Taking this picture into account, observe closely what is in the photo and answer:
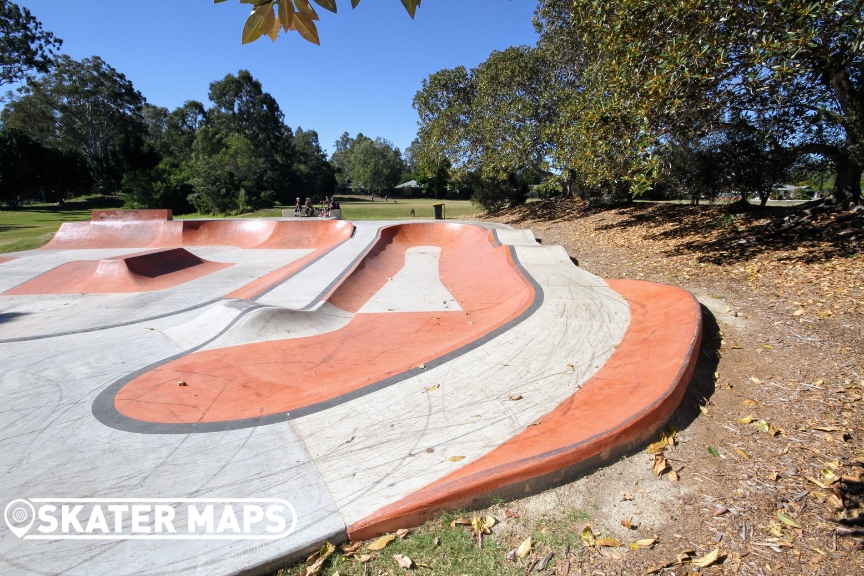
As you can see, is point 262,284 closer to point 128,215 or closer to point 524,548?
point 524,548

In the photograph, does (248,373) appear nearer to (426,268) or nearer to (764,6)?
→ (426,268)

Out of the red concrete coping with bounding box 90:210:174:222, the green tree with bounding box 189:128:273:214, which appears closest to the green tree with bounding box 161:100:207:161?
the green tree with bounding box 189:128:273:214

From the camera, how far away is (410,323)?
8148 millimetres

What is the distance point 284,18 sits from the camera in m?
1.68

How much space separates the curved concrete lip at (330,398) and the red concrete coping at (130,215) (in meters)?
12.1

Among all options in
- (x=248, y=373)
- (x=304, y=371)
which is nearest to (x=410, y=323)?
(x=304, y=371)

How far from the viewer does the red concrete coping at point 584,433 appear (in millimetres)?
2811

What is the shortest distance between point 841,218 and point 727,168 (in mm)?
4338

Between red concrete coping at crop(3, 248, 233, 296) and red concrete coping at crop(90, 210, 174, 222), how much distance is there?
851 centimetres

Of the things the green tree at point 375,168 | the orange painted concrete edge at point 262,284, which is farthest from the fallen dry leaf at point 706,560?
the green tree at point 375,168

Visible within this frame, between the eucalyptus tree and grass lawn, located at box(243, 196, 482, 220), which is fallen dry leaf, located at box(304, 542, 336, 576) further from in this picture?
grass lawn, located at box(243, 196, 482, 220)

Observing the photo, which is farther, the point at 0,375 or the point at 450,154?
the point at 450,154

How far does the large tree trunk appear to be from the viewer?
9.46 meters

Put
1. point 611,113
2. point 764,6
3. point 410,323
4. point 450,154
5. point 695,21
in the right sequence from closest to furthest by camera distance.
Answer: point 764,6 < point 695,21 < point 410,323 < point 611,113 < point 450,154
